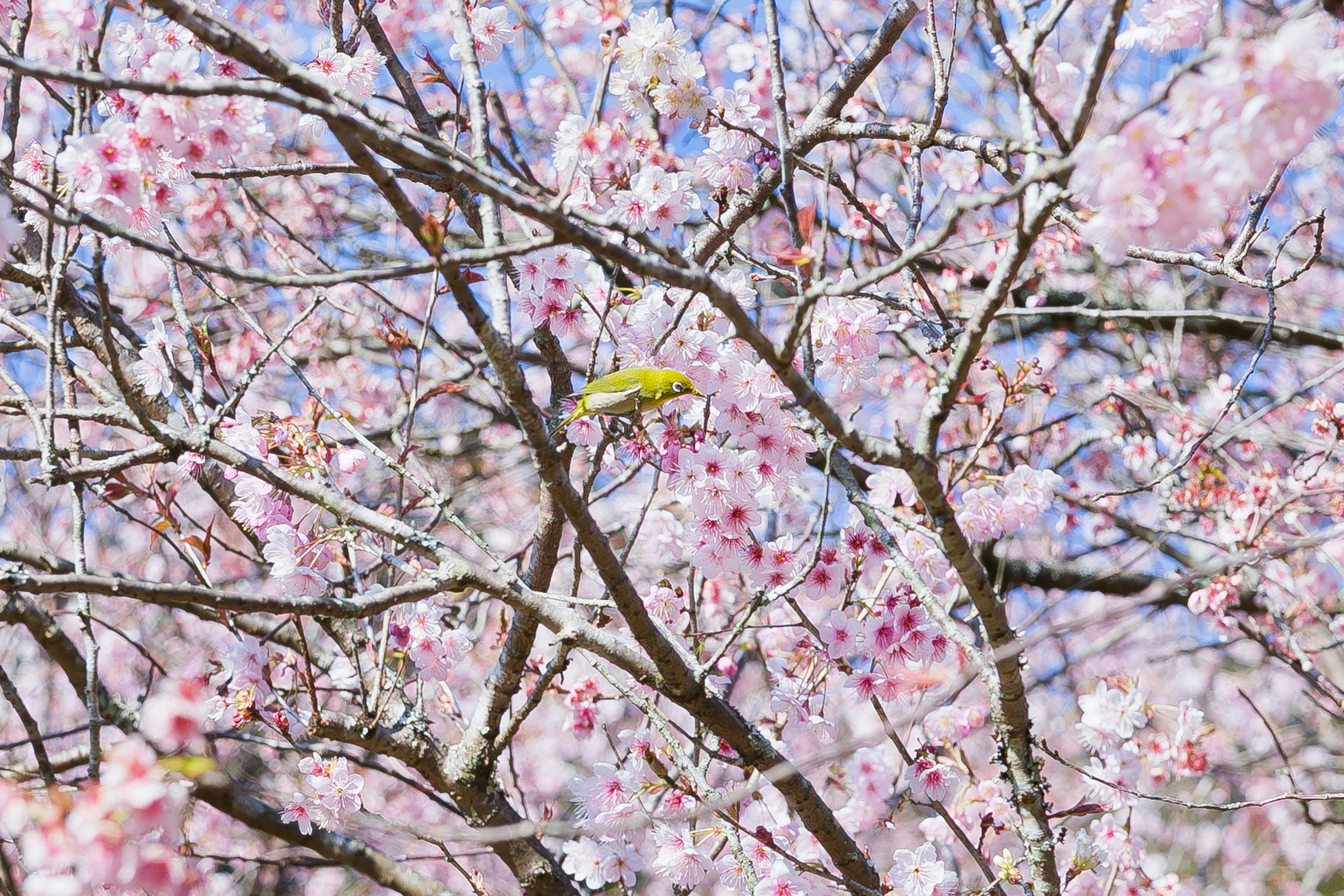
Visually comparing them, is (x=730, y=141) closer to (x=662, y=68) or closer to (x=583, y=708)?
(x=662, y=68)

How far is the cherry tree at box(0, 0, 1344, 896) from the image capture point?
4.21 ft

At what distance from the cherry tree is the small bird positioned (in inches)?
2.7

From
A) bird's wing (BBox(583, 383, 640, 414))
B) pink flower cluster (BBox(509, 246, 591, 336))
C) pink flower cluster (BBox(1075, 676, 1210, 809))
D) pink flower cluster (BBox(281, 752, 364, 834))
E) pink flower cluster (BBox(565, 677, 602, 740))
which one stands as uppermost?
pink flower cluster (BBox(509, 246, 591, 336))

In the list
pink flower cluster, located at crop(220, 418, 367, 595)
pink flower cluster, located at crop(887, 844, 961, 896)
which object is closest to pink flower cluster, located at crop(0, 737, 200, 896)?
pink flower cluster, located at crop(220, 418, 367, 595)

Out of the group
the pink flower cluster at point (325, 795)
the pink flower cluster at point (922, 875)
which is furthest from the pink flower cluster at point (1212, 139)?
the pink flower cluster at point (325, 795)

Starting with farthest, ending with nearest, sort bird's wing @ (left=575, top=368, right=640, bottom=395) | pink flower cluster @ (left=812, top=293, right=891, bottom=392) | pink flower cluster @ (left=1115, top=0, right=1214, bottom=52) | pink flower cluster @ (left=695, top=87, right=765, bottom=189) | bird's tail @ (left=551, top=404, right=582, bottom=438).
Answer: pink flower cluster @ (left=695, top=87, right=765, bottom=189) < pink flower cluster @ (left=812, top=293, right=891, bottom=392) < bird's tail @ (left=551, top=404, right=582, bottom=438) < bird's wing @ (left=575, top=368, right=640, bottom=395) < pink flower cluster @ (left=1115, top=0, right=1214, bottom=52)

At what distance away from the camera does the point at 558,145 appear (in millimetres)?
2055

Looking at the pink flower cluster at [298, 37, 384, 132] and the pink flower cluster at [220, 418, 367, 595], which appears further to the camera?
the pink flower cluster at [298, 37, 384, 132]

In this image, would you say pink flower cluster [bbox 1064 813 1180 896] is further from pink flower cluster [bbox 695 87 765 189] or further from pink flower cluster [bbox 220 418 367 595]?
pink flower cluster [bbox 220 418 367 595]

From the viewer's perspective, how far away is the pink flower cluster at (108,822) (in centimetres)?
109

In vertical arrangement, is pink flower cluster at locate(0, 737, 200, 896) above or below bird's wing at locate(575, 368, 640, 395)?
below

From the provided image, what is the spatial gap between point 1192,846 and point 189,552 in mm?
7592

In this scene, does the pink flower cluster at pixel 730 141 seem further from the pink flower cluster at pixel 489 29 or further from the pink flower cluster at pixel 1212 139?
the pink flower cluster at pixel 1212 139

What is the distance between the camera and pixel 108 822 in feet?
3.57
